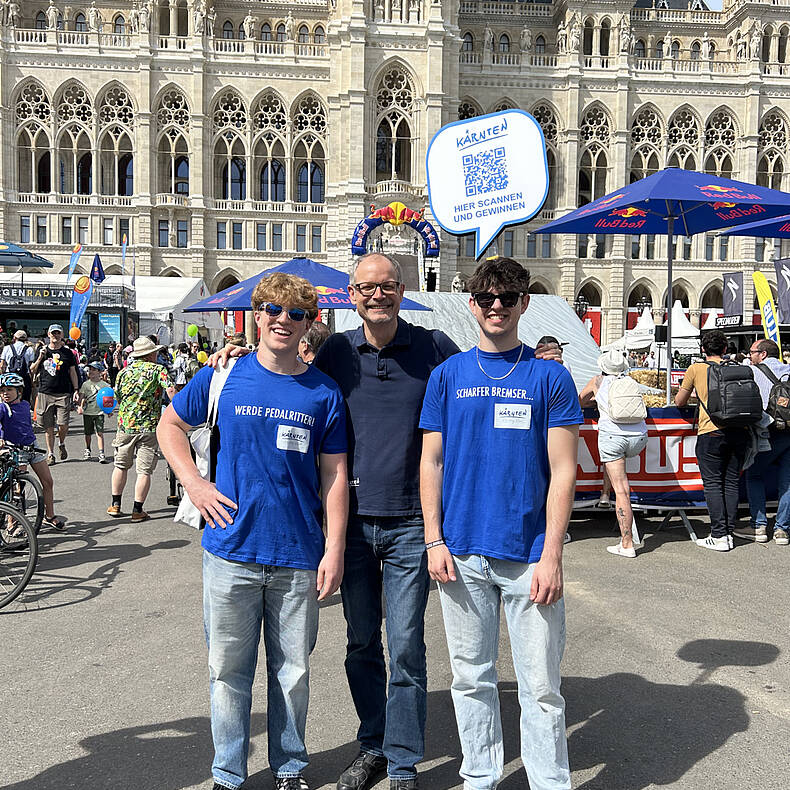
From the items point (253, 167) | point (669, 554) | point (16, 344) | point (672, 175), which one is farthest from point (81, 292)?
point (253, 167)

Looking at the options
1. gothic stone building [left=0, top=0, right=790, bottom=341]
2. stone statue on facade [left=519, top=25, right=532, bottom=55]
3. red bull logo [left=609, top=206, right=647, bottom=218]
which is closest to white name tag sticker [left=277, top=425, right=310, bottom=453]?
red bull logo [left=609, top=206, right=647, bottom=218]

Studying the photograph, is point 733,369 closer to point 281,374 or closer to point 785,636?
point 785,636

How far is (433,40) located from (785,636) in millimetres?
43227

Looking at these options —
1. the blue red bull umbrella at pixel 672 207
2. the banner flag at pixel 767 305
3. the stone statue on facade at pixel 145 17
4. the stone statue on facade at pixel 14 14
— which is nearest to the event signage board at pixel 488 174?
the blue red bull umbrella at pixel 672 207

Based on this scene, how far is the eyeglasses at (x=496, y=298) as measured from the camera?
2688 mm

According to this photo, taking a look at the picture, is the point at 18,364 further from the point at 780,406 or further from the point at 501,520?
the point at 501,520

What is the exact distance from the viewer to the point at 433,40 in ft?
138

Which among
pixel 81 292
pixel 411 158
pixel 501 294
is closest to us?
pixel 501 294

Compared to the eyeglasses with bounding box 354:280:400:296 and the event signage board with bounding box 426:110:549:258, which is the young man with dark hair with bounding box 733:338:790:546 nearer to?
the event signage board with bounding box 426:110:549:258

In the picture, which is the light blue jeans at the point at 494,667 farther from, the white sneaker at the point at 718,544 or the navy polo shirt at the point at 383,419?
the white sneaker at the point at 718,544

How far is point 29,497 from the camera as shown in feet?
20.8

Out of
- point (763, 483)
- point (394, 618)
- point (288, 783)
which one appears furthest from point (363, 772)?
point (763, 483)

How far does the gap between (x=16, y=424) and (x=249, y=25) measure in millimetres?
47842

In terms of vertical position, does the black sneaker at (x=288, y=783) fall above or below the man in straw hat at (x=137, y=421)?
below
